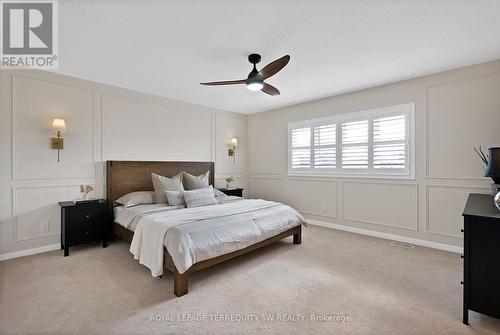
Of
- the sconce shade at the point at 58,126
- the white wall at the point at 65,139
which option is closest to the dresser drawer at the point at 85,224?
the white wall at the point at 65,139

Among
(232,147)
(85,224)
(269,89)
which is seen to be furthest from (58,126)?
(232,147)

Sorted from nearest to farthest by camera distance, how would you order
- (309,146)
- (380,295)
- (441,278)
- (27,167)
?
(380,295), (441,278), (27,167), (309,146)

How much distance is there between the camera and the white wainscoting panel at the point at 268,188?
5.54m

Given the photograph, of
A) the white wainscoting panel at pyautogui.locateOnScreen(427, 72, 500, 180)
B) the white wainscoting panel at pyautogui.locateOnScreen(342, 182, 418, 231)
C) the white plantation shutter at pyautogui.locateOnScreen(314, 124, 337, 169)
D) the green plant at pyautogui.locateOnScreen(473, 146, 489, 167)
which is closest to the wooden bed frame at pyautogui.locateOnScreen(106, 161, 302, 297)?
the white wainscoting panel at pyautogui.locateOnScreen(342, 182, 418, 231)

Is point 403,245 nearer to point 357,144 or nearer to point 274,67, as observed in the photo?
Answer: point 357,144

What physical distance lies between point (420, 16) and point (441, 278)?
2668 mm

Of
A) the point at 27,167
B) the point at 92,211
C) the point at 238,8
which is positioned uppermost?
the point at 238,8

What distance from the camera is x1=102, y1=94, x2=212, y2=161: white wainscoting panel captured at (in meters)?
4.02

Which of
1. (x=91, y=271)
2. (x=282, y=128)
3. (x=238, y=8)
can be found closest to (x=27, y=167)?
(x=91, y=271)

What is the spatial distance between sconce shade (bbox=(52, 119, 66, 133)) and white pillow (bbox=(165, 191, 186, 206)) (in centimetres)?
168

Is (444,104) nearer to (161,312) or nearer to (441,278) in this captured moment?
(441,278)

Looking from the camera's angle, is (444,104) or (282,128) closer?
(444,104)

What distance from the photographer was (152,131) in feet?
14.8

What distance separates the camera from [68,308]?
2.06 meters
